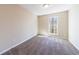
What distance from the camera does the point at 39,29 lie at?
26.2 ft

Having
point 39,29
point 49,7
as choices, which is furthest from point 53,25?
point 49,7

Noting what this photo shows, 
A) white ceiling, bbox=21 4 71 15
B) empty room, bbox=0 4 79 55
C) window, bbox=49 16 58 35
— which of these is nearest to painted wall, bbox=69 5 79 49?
empty room, bbox=0 4 79 55

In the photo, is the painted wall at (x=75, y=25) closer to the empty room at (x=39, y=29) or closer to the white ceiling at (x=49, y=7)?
the empty room at (x=39, y=29)

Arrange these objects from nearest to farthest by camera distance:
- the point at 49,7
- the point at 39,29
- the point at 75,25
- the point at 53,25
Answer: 1. the point at 75,25
2. the point at 49,7
3. the point at 53,25
4. the point at 39,29

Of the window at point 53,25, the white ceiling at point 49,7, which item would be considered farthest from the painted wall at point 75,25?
the window at point 53,25

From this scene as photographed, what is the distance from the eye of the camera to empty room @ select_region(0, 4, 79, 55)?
3131mm

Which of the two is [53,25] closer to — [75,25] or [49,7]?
[49,7]
